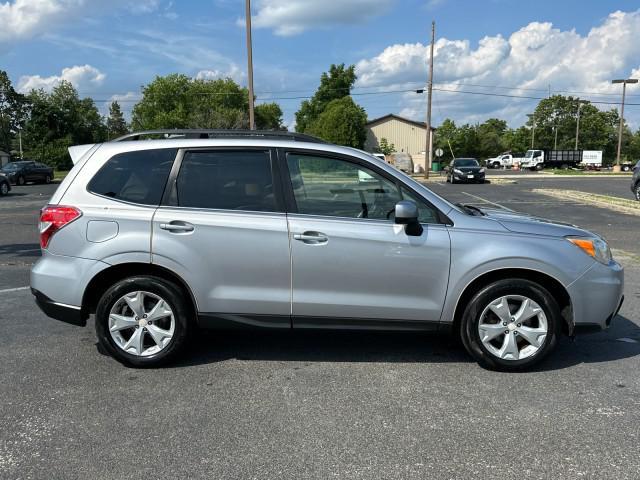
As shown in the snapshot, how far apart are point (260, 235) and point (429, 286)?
1.33m

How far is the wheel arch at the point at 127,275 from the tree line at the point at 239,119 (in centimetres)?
5695

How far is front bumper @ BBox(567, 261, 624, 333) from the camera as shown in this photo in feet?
13.2

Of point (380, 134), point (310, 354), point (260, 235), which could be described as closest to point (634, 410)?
point (310, 354)

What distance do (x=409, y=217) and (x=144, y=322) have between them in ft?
7.18

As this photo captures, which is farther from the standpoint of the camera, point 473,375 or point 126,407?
point 473,375

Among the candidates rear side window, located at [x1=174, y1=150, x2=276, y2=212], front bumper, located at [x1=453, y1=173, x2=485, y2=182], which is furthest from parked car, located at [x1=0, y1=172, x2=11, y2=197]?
front bumper, located at [x1=453, y1=173, x2=485, y2=182]

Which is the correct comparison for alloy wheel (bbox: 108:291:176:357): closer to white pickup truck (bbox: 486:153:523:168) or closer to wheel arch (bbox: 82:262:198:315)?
wheel arch (bbox: 82:262:198:315)

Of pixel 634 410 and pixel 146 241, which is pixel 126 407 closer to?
pixel 146 241

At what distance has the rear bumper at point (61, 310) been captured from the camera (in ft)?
13.5

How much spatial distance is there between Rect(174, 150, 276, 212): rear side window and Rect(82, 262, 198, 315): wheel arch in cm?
56

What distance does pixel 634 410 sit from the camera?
11.4 feet

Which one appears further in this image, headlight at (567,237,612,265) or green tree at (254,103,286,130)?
green tree at (254,103,286,130)

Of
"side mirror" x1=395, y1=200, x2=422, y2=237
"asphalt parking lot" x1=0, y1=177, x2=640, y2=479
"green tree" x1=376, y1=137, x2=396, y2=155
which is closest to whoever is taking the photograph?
"asphalt parking lot" x1=0, y1=177, x2=640, y2=479

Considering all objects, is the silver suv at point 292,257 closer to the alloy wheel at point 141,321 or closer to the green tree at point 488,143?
the alloy wheel at point 141,321
